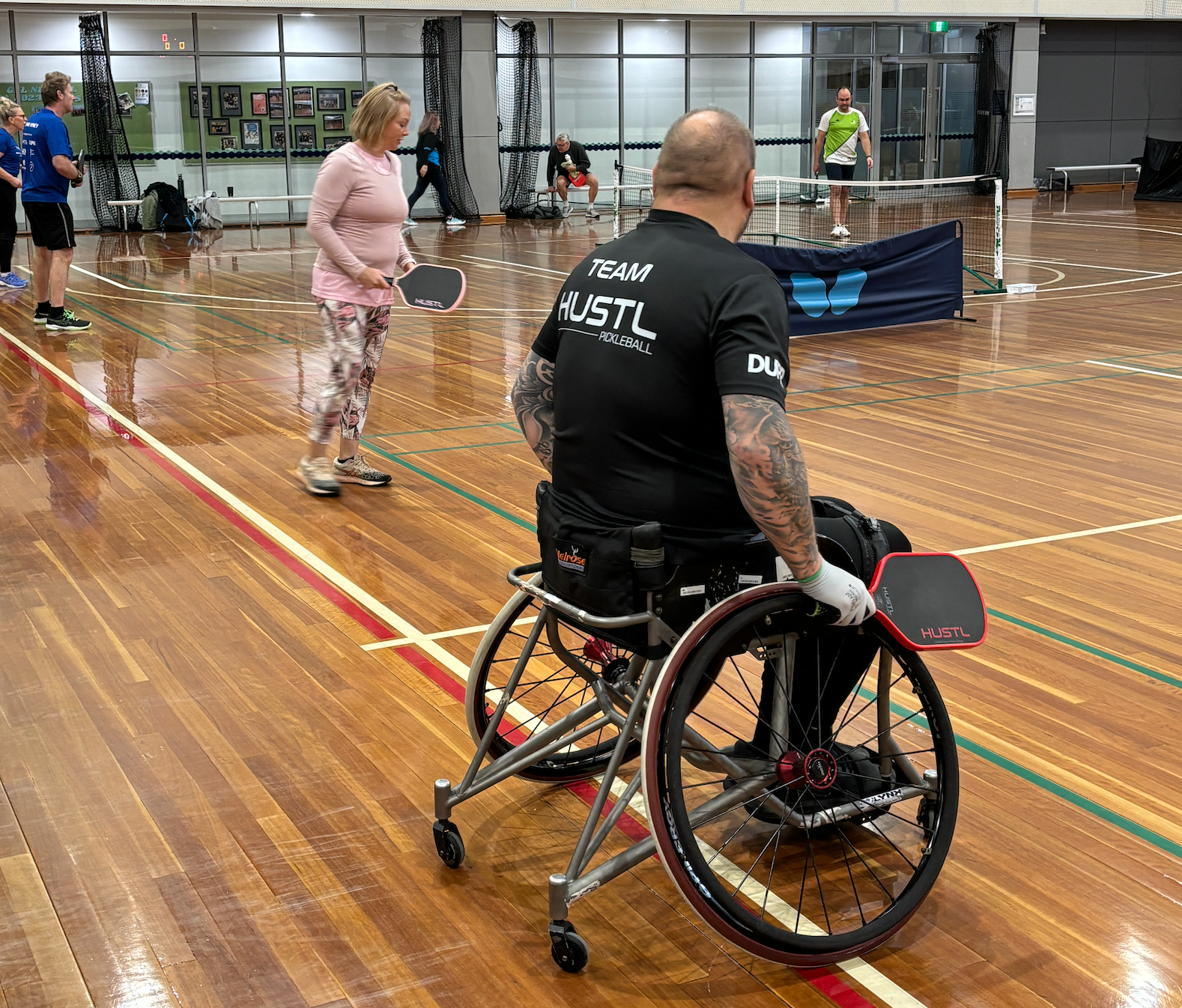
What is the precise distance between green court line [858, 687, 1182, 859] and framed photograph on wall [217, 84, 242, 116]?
2084 centimetres

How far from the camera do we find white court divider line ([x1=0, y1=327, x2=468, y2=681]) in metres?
4.39

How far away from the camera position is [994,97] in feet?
87.6

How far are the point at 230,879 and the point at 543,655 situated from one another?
144 cm

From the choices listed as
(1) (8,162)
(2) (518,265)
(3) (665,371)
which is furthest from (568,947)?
(2) (518,265)

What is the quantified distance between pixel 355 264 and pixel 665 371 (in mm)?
3620

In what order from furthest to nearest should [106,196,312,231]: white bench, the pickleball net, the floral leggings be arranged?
1. [106,196,312,231]: white bench
2. the pickleball net
3. the floral leggings

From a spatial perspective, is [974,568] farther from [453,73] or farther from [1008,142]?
[1008,142]

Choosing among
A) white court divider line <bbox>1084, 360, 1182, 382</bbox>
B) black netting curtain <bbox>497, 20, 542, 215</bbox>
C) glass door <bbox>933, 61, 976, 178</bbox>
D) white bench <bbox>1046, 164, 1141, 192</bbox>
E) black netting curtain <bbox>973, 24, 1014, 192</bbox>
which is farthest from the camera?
glass door <bbox>933, 61, 976, 178</bbox>

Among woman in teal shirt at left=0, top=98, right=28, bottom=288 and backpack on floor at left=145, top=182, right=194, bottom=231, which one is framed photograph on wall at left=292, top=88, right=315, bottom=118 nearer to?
backpack on floor at left=145, top=182, right=194, bottom=231

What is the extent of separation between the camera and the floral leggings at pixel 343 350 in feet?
19.9

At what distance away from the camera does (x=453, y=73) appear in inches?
883

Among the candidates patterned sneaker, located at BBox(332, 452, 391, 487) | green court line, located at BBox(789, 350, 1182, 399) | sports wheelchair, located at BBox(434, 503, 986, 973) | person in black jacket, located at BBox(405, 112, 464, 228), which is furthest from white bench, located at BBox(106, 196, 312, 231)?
sports wheelchair, located at BBox(434, 503, 986, 973)

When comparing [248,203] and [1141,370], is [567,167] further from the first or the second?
[1141,370]

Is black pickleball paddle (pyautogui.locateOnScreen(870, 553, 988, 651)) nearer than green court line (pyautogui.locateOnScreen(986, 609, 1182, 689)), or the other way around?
black pickleball paddle (pyautogui.locateOnScreen(870, 553, 988, 651))
